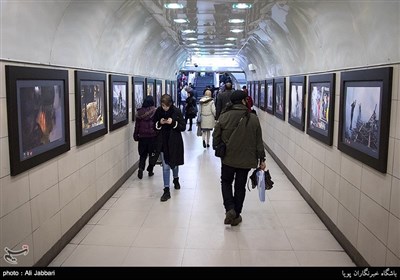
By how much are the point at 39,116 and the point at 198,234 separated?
223 centimetres

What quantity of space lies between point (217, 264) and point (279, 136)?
556 centimetres

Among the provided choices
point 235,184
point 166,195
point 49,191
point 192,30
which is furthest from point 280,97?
point 49,191

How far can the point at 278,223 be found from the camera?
516cm

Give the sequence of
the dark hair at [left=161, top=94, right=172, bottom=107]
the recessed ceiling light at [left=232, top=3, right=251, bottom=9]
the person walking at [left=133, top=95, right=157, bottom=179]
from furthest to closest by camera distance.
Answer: the person walking at [left=133, top=95, right=157, bottom=179], the recessed ceiling light at [left=232, top=3, right=251, bottom=9], the dark hair at [left=161, top=94, right=172, bottom=107]

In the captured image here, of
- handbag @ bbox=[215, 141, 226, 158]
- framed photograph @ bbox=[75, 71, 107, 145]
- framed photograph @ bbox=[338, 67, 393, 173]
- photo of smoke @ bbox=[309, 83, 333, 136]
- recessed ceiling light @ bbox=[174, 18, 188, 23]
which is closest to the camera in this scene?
framed photograph @ bbox=[338, 67, 393, 173]

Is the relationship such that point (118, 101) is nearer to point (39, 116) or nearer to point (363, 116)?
point (39, 116)

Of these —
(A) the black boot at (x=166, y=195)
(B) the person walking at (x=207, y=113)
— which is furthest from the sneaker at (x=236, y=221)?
(B) the person walking at (x=207, y=113)

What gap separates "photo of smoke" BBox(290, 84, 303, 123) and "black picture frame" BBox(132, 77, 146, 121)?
121 inches

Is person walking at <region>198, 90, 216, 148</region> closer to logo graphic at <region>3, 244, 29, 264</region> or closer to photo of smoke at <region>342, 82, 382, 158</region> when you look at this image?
photo of smoke at <region>342, 82, 382, 158</region>

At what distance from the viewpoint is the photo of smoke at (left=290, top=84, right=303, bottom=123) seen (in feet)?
21.8

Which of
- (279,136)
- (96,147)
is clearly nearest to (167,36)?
(279,136)

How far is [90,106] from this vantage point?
5203mm

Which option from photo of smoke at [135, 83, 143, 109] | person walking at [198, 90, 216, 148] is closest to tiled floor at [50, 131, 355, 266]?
photo of smoke at [135, 83, 143, 109]
